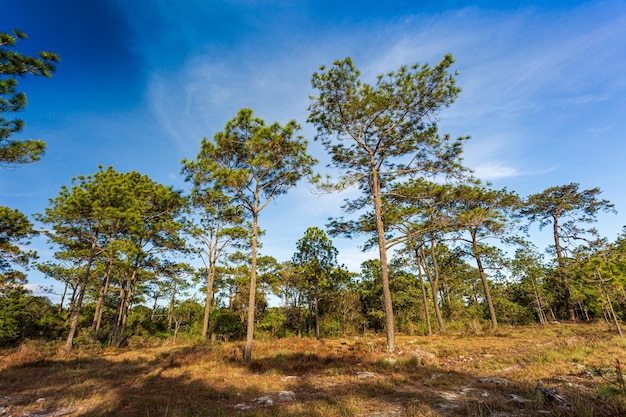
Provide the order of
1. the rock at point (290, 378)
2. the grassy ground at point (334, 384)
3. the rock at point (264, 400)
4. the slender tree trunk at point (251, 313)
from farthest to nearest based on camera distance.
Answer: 1. the slender tree trunk at point (251, 313)
2. the rock at point (290, 378)
3. the rock at point (264, 400)
4. the grassy ground at point (334, 384)

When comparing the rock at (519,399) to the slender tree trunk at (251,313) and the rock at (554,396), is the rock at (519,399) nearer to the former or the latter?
the rock at (554,396)

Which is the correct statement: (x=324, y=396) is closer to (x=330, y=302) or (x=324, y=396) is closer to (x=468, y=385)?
(x=468, y=385)

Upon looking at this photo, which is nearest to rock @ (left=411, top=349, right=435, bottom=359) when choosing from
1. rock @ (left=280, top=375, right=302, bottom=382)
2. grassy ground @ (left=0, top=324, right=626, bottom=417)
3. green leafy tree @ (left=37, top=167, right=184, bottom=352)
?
grassy ground @ (left=0, top=324, right=626, bottom=417)

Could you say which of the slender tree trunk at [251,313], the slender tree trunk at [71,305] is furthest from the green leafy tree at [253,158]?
the slender tree trunk at [71,305]

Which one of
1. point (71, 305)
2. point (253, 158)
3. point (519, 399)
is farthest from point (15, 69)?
point (71, 305)

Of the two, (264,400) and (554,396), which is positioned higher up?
(554,396)

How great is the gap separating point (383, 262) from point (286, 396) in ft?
26.9

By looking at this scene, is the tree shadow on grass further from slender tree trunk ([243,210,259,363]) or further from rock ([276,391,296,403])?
slender tree trunk ([243,210,259,363])

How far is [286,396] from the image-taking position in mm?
6574

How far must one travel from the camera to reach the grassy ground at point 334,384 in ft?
16.5

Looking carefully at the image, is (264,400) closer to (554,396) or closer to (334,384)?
(334,384)

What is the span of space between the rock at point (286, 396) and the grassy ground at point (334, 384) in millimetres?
25

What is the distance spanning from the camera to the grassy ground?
5.03 metres

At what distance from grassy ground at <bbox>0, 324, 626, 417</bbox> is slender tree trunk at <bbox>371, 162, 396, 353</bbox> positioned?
30.5 inches
